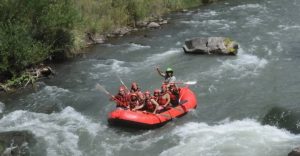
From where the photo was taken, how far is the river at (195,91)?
11531mm

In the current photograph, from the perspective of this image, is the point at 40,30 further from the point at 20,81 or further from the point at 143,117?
the point at 143,117

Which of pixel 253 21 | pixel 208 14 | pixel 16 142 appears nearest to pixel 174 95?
pixel 16 142

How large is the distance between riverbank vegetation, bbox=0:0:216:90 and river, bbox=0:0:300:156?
2.81 feet

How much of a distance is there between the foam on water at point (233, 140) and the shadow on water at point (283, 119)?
199 millimetres

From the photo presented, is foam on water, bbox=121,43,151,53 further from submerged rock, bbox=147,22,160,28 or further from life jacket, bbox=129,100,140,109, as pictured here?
life jacket, bbox=129,100,140,109

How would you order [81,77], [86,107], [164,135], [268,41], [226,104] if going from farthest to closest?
1. [268,41]
2. [81,77]
3. [86,107]
4. [226,104]
5. [164,135]

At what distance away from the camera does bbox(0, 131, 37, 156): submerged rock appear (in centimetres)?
1158

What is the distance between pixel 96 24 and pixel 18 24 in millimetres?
5207

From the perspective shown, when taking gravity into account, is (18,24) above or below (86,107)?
above

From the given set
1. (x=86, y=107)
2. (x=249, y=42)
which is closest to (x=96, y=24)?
(x=249, y=42)

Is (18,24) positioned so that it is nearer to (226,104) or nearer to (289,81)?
(226,104)

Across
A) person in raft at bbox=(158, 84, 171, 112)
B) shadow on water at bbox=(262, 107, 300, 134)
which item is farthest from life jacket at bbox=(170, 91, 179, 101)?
shadow on water at bbox=(262, 107, 300, 134)

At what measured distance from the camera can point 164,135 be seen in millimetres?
12148

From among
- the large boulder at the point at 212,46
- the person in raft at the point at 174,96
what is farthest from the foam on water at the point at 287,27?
the person in raft at the point at 174,96
